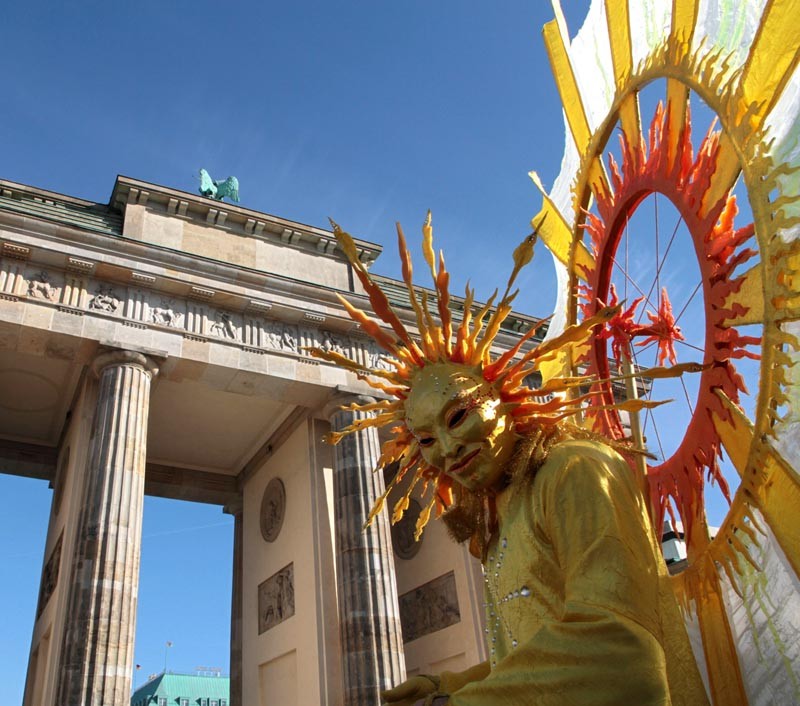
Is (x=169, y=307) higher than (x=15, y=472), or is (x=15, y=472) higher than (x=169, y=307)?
(x=169, y=307)

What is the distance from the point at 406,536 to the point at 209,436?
16.3 feet

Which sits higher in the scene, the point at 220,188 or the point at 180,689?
the point at 220,188

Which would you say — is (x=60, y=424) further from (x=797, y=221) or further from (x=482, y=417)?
(x=797, y=221)

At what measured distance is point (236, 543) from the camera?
17.3 metres

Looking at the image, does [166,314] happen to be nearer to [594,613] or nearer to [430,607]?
[430,607]

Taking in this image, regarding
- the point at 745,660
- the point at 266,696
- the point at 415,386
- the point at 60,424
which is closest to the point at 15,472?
the point at 60,424

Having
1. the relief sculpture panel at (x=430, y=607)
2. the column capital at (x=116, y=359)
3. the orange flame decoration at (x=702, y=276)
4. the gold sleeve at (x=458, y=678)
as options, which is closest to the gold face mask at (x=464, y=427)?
the orange flame decoration at (x=702, y=276)

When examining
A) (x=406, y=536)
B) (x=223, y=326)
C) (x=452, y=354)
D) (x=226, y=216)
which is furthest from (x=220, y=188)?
(x=452, y=354)

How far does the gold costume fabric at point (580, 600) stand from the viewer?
1975 millimetres

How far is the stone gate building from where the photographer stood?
10.8 m

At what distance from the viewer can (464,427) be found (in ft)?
9.09

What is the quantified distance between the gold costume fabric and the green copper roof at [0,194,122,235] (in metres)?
11.5

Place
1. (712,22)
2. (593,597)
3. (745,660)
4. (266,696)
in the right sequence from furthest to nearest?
(266,696) < (712,22) < (745,660) < (593,597)

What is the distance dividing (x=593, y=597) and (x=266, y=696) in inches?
555
